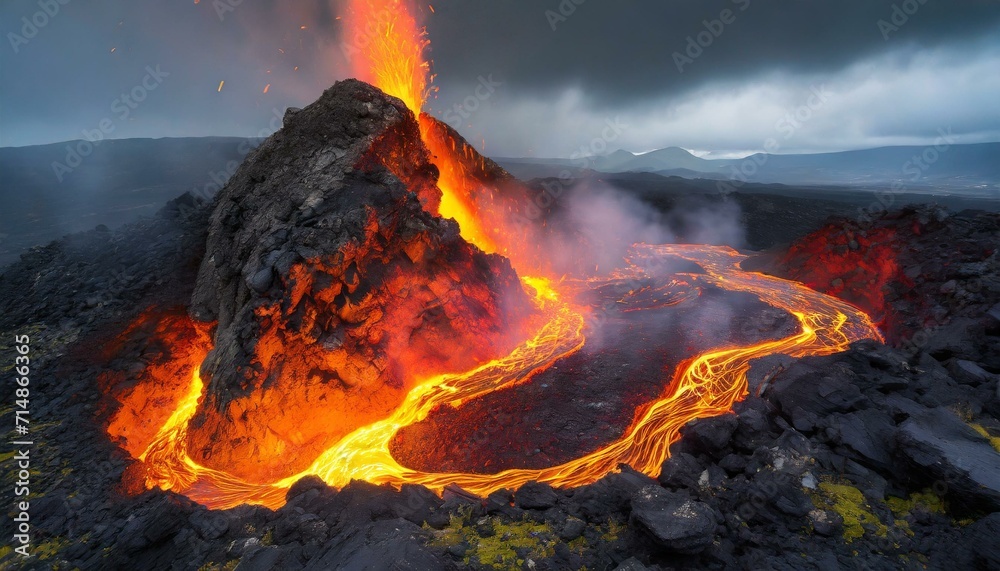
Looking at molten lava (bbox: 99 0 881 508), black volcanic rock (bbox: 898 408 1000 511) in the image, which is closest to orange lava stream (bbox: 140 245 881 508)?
molten lava (bbox: 99 0 881 508)

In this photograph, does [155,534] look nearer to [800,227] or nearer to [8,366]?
[8,366]

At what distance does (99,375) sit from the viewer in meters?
13.2

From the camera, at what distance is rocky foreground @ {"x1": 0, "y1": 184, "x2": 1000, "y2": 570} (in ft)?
20.0

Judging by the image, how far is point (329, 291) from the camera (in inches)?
539

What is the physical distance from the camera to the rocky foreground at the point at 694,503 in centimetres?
609

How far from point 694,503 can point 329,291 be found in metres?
12.1

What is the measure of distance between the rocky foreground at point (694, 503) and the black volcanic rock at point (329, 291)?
3.16 metres

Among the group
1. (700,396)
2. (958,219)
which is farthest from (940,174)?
(700,396)

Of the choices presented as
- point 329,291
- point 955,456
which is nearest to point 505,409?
point 329,291

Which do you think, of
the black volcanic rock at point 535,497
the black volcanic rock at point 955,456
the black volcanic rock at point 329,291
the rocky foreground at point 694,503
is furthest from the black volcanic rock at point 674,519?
the black volcanic rock at point 329,291

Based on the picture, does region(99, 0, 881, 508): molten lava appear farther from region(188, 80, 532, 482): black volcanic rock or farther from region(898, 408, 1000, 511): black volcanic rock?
region(898, 408, 1000, 511): black volcanic rock

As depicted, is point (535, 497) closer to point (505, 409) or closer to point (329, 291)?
point (505, 409)

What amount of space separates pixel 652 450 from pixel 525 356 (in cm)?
689

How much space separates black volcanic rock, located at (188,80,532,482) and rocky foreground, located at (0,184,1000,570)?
3.16 metres
